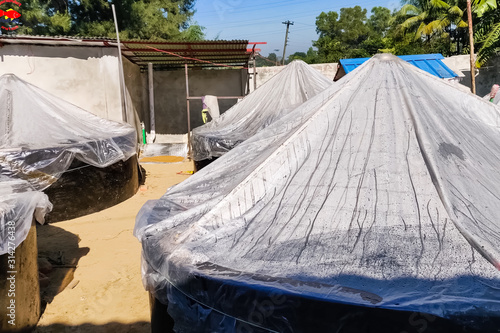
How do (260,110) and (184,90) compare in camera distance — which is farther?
(184,90)

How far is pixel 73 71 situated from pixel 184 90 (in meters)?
4.33

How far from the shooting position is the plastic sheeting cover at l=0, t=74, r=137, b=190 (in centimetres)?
491

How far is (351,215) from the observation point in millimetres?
1843

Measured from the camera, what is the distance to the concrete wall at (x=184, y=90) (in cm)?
1314

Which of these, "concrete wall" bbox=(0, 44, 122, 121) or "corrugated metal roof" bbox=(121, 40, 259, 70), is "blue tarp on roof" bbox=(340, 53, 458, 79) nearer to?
"corrugated metal roof" bbox=(121, 40, 259, 70)

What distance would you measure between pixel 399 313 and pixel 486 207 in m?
0.84

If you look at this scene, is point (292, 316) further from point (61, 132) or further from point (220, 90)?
point (220, 90)

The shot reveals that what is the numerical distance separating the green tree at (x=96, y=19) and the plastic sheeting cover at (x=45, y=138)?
406 inches

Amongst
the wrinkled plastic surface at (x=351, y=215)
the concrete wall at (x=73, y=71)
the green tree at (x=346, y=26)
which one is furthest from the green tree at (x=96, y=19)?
the green tree at (x=346, y=26)

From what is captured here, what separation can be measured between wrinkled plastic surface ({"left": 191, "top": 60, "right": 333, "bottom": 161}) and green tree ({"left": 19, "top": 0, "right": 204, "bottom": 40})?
391 inches

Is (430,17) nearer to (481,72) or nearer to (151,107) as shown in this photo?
(481,72)

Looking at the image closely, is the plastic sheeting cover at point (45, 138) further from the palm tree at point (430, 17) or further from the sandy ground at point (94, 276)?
the palm tree at point (430, 17)

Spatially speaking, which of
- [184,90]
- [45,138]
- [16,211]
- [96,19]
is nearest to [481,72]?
[184,90]

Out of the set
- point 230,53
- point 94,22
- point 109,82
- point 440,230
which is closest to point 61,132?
point 109,82
